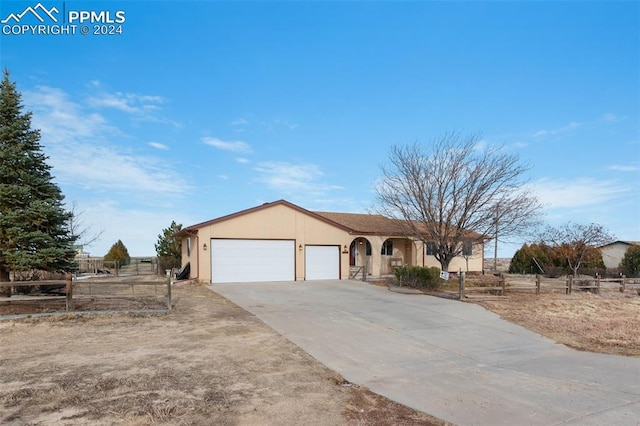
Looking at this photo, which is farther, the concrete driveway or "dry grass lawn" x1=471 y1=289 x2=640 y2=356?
"dry grass lawn" x1=471 y1=289 x2=640 y2=356

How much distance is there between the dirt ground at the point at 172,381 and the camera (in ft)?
15.7

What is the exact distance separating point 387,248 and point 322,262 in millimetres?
5724

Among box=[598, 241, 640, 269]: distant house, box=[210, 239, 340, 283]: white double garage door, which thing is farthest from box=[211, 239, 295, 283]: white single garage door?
box=[598, 241, 640, 269]: distant house

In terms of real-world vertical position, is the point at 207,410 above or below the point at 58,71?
below

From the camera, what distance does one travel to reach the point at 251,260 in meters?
21.7

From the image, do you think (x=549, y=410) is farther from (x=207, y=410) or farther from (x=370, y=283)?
(x=370, y=283)

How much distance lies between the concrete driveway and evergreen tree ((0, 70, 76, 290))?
5767 mm

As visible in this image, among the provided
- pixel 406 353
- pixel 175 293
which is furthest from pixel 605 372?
pixel 175 293

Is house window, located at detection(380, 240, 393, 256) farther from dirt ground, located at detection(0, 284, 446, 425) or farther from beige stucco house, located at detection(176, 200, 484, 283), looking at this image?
dirt ground, located at detection(0, 284, 446, 425)

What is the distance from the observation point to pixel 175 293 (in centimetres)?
1641

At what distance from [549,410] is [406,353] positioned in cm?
315

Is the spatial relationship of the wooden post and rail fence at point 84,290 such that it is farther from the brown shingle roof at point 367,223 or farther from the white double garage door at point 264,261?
the brown shingle roof at point 367,223

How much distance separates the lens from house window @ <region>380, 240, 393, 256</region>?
27.3 meters

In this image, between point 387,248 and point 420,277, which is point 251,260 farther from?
point 387,248
